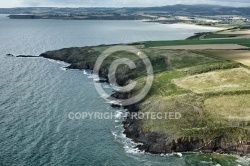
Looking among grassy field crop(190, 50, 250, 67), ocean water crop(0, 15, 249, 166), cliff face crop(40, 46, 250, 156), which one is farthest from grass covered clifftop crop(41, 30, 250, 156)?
ocean water crop(0, 15, 249, 166)

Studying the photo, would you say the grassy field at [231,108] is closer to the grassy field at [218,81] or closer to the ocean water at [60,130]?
the grassy field at [218,81]

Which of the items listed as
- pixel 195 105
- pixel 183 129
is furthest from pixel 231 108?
pixel 183 129

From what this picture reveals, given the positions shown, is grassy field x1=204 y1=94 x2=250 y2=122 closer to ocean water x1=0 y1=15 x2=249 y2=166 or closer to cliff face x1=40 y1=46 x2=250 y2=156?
cliff face x1=40 y1=46 x2=250 y2=156

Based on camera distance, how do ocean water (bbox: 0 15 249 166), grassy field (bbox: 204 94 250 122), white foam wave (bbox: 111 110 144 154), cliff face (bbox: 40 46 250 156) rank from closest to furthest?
ocean water (bbox: 0 15 249 166) → cliff face (bbox: 40 46 250 156) → white foam wave (bbox: 111 110 144 154) → grassy field (bbox: 204 94 250 122)

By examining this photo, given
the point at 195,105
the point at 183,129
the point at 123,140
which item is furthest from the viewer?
the point at 195,105

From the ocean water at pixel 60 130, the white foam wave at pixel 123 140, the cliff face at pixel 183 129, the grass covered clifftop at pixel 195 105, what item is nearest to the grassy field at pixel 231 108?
the grass covered clifftop at pixel 195 105

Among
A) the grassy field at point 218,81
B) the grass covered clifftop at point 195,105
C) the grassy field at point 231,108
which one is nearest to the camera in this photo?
the grass covered clifftop at point 195,105

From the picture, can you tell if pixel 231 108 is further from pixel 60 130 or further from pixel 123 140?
pixel 60 130

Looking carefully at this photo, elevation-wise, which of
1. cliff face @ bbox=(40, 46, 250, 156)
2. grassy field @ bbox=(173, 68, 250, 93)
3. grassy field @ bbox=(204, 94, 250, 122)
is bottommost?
cliff face @ bbox=(40, 46, 250, 156)

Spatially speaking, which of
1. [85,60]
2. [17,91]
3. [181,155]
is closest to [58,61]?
[85,60]
